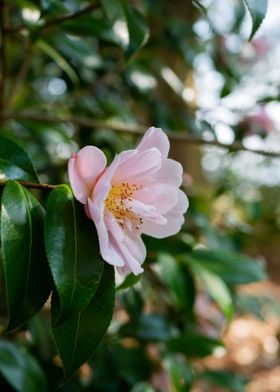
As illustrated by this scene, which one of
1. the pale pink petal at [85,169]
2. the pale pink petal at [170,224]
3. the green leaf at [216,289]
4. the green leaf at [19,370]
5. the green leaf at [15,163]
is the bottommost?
the green leaf at [19,370]

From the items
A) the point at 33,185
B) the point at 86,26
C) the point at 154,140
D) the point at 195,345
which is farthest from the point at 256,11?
the point at 195,345

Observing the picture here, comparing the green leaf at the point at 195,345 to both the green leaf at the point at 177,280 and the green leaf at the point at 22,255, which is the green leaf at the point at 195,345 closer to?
the green leaf at the point at 177,280

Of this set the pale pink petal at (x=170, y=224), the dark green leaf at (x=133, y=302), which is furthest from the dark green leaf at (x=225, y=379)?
the pale pink petal at (x=170, y=224)

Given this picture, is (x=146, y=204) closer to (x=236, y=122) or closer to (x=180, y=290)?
(x=180, y=290)

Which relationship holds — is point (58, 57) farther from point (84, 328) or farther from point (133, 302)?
point (84, 328)

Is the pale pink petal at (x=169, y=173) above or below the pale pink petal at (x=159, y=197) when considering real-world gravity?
above

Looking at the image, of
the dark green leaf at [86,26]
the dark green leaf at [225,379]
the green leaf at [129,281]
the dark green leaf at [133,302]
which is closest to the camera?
the green leaf at [129,281]

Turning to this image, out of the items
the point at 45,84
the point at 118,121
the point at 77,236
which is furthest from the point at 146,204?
the point at 45,84
